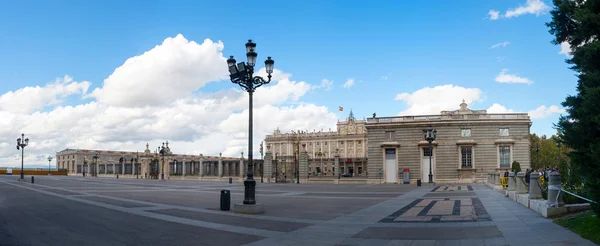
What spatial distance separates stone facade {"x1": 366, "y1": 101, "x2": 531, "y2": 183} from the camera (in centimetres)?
4484

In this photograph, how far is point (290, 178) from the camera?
54625mm

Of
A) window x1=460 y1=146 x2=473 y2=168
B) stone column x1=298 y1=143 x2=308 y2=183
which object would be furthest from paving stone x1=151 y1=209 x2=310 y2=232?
window x1=460 y1=146 x2=473 y2=168

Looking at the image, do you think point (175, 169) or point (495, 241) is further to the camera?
point (175, 169)

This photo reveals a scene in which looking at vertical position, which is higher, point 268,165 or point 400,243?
point 400,243

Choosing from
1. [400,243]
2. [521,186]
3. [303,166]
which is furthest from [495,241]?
[303,166]

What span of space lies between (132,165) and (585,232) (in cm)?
8104

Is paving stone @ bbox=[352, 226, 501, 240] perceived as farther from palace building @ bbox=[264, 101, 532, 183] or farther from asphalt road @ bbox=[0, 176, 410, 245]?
palace building @ bbox=[264, 101, 532, 183]

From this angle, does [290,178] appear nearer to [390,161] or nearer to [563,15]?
[390,161]

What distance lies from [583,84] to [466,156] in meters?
39.1

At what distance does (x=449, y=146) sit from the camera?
4600cm

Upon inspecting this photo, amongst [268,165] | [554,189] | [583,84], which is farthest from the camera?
[268,165]

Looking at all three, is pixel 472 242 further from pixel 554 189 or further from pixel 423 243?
pixel 554 189

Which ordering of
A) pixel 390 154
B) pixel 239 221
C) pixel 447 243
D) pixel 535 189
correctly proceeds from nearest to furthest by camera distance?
pixel 447 243
pixel 239 221
pixel 535 189
pixel 390 154

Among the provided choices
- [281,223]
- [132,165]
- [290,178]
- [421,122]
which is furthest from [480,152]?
[132,165]
